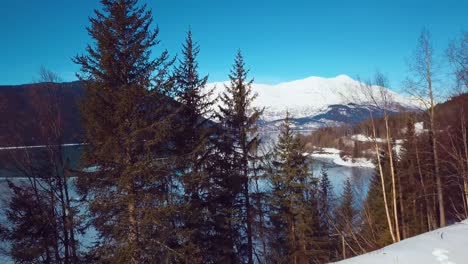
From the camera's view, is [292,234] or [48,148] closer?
[48,148]

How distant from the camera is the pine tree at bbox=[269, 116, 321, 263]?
58.6ft

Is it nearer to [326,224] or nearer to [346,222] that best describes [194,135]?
[346,222]

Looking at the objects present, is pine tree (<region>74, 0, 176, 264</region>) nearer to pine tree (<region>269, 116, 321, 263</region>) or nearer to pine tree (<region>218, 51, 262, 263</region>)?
pine tree (<region>218, 51, 262, 263</region>)

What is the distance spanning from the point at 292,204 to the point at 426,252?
12095 millimetres

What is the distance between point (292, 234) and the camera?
59.7ft

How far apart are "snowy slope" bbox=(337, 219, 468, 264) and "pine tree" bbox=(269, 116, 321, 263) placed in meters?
10.7

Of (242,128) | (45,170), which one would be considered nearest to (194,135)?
(242,128)

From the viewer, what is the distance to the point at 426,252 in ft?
20.0

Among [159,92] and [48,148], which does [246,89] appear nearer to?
[159,92]

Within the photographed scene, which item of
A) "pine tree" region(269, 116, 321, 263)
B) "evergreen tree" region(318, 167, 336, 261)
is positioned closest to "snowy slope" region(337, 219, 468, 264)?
"pine tree" region(269, 116, 321, 263)

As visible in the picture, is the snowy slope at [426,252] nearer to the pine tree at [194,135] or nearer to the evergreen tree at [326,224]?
the pine tree at [194,135]

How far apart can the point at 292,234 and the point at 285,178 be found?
11.3 feet

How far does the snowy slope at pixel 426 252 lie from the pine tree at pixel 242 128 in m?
8.01

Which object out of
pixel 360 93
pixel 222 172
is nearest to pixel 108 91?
pixel 222 172
